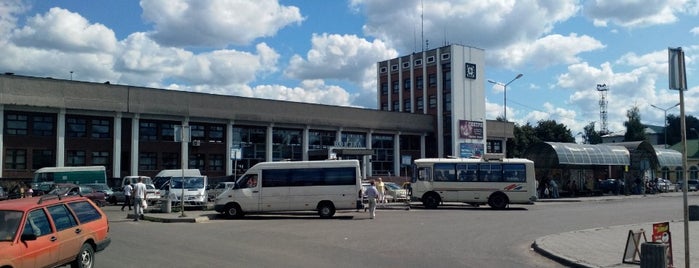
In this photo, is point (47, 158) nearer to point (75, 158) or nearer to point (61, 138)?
point (61, 138)

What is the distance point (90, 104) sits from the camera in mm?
51469

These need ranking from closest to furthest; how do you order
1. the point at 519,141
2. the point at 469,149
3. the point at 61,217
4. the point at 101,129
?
1. the point at 61,217
2. the point at 101,129
3. the point at 469,149
4. the point at 519,141

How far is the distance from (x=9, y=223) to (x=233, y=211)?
57.8 ft

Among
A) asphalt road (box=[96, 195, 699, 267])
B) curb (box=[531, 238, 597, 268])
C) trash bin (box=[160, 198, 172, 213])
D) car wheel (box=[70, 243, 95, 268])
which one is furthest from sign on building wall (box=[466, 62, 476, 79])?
car wheel (box=[70, 243, 95, 268])

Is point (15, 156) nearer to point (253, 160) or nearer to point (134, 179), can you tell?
point (134, 179)

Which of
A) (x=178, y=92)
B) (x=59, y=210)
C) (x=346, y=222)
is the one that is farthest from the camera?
(x=178, y=92)

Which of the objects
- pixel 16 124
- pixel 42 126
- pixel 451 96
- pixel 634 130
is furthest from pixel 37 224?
pixel 634 130

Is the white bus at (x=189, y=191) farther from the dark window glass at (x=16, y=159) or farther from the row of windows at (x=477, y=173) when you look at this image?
the dark window glass at (x=16, y=159)

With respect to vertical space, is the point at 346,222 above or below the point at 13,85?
below

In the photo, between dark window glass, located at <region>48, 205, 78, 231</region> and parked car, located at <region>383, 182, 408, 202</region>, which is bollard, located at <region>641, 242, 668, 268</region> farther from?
A: parked car, located at <region>383, 182, 408, 202</region>

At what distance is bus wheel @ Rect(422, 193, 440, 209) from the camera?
34.4m

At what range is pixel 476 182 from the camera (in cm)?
3406

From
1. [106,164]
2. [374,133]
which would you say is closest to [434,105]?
[374,133]

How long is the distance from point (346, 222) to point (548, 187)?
27866 mm
